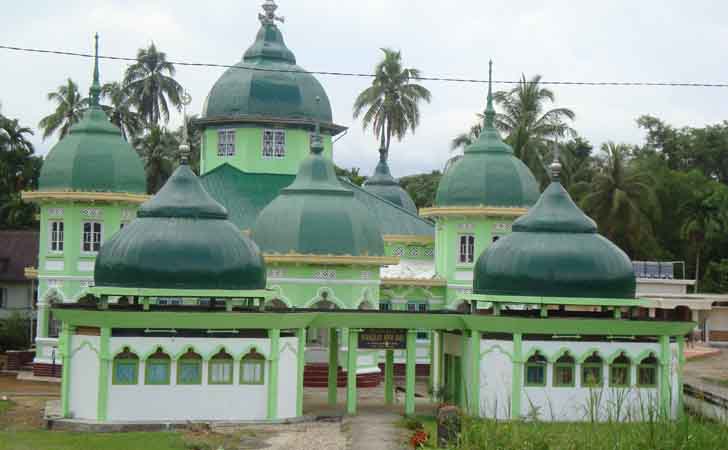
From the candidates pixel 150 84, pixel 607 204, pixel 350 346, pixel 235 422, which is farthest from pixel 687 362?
pixel 150 84

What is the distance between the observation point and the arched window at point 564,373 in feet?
125

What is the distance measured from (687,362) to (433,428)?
23.1 meters

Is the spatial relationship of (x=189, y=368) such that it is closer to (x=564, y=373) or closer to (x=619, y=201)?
(x=564, y=373)

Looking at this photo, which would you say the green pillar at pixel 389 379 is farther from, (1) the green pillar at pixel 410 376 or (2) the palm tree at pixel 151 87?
Answer: (2) the palm tree at pixel 151 87

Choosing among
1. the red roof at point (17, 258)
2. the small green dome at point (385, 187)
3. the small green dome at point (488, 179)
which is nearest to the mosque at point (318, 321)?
the small green dome at point (488, 179)

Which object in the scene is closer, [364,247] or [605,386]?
[605,386]

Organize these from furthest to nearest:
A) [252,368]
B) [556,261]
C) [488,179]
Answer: [488,179] → [556,261] → [252,368]

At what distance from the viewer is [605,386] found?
38062mm

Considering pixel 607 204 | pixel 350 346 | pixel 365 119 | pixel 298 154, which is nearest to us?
pixel 350 346

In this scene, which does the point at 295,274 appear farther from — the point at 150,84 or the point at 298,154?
the point at 150,84

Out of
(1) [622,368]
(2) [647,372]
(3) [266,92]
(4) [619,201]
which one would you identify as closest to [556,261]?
(1) [622,368]

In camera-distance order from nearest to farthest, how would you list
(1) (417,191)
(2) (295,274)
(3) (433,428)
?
(3) (433,428) < (2) (295,274) < (1) (417,191)

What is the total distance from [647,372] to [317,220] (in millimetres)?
13475

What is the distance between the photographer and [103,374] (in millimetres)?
35875
